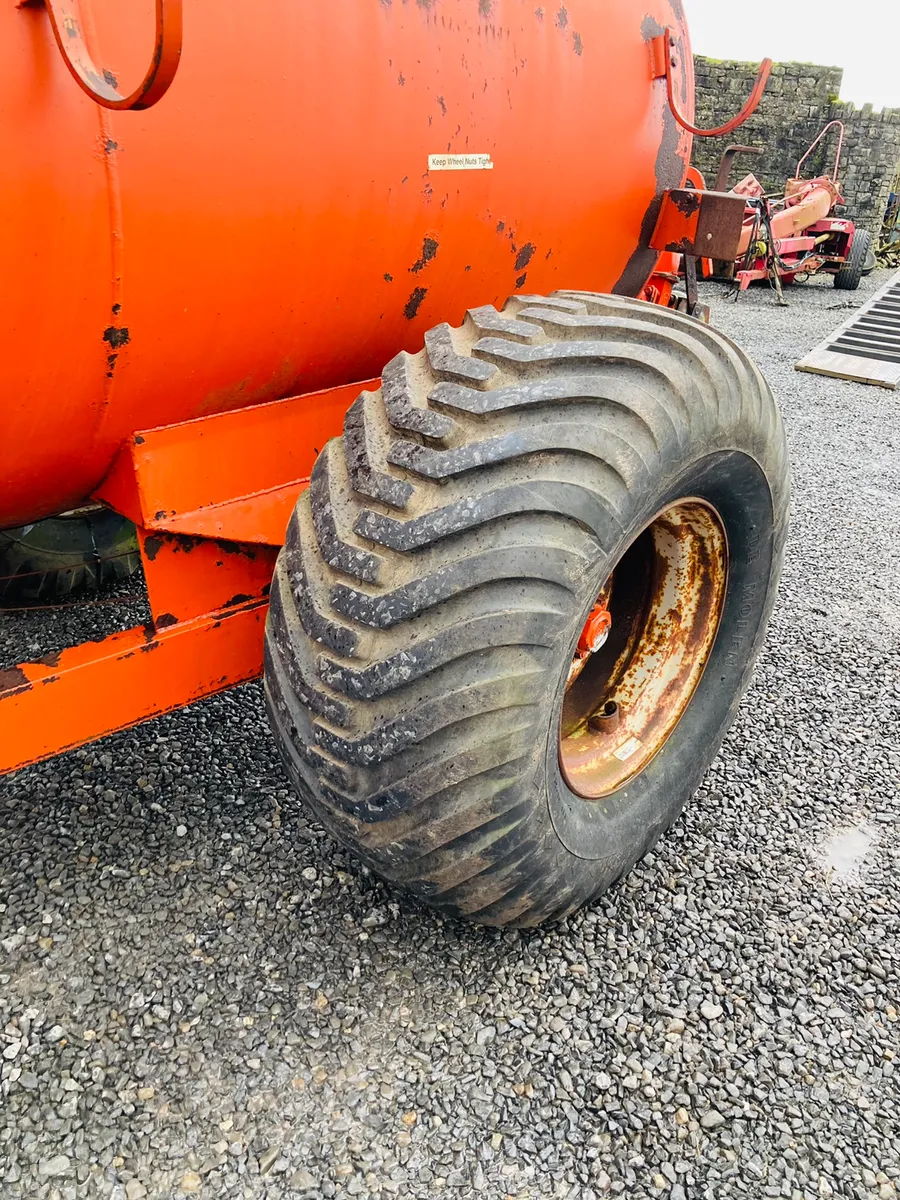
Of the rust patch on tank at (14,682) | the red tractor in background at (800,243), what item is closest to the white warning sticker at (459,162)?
the rust patch on tank at (14,682)

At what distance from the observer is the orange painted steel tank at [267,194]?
4.10 ft

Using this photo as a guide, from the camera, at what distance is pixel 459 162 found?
1729mm

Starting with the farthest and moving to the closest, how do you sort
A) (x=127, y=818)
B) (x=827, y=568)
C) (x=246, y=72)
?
(x=827, y=568)
(x=127, y=818)
(x=246, y=72)

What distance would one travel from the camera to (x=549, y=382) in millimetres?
1482

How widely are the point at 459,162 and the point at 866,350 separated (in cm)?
674

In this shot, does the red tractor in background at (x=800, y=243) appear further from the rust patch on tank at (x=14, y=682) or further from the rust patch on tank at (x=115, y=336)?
the rust patch on tank at (x=14, y=682)

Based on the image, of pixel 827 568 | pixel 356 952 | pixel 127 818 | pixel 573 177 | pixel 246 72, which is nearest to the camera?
pixel 246 72

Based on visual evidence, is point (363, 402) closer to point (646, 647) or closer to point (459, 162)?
point (459, 162)

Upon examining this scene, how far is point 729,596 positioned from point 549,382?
2.95ft

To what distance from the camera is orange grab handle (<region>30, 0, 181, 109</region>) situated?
1.02 meters

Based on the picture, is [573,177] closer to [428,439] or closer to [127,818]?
[428,439]

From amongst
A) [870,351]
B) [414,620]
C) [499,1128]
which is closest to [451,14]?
[414,620]

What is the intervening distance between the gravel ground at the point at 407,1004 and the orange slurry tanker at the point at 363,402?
245 mm

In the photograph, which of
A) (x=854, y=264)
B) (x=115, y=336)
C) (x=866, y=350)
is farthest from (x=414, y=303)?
(x=854, y=264)
